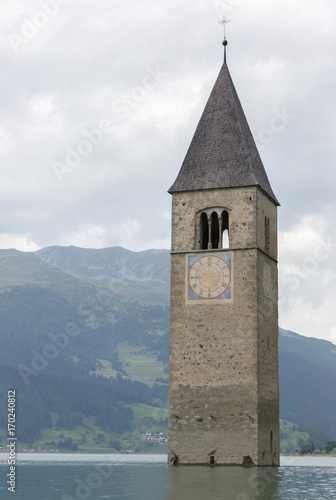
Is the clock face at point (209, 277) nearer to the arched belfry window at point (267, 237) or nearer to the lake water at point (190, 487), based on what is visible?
the arched belfry window at point (267, 237)

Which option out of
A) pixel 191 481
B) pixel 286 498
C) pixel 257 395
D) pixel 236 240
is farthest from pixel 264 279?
pixel 286 498

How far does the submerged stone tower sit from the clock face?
5cm

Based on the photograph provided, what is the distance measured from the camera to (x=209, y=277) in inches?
1900

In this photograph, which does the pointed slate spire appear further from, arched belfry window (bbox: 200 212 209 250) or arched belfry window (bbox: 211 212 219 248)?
arched belfry window (bbox: 211 212 219 248)

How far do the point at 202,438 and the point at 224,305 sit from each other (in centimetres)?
707

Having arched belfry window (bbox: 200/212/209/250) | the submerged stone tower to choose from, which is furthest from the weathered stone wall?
arched belfry window (bbox: 200/212/209/250)

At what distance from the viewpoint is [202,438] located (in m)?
45.9

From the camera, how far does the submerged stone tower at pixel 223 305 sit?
45.8 meters

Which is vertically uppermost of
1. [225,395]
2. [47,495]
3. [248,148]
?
[248,148]

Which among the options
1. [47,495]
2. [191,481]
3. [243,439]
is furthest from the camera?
[243,439]

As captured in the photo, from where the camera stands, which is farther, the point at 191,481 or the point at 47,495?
the point at 191,481

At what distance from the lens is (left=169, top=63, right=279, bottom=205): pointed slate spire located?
4953cm

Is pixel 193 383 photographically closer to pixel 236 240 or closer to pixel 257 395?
pixel 257 395

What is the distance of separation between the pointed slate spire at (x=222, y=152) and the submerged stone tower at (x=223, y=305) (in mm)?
64
